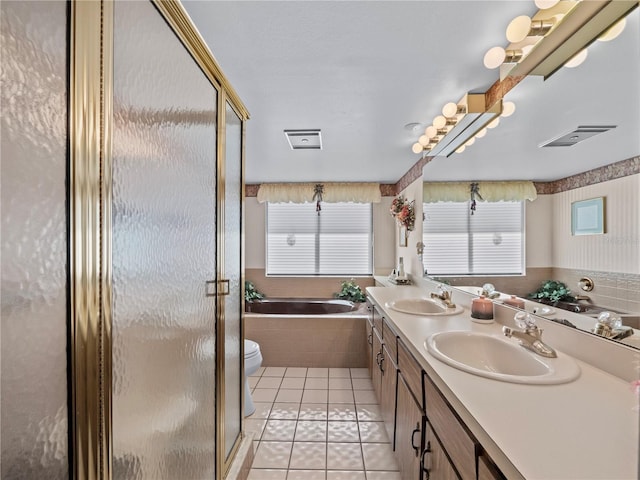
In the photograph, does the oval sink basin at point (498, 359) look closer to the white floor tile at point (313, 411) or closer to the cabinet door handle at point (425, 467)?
the cabinet door handle at point (425, 467)

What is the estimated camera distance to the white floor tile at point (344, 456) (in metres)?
1.87

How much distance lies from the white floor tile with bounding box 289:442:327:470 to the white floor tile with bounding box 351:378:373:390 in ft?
2.90

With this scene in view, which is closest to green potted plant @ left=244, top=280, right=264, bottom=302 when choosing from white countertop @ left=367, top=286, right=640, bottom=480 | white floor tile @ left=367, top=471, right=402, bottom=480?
white floor tile @ left=367, top=471, right=402, bottom=480

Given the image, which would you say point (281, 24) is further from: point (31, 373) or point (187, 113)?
point (31, 373)

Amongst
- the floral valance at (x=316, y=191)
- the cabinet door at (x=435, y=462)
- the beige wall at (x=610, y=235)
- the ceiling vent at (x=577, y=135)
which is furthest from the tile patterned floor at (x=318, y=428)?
the floral valance at (x=316, y=191)

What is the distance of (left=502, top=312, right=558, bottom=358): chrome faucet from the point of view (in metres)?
1.21

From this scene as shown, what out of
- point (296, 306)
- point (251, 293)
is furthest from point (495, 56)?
point (251, 293)

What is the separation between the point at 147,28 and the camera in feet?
2.63

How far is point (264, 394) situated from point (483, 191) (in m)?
2.46

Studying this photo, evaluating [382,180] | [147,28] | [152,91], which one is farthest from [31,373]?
[382,180]

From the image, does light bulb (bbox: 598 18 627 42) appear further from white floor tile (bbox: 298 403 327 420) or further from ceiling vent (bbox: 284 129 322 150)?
white floor tile (bbox: 298 403 327 420)

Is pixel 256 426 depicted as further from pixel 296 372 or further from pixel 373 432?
pixel 296 372

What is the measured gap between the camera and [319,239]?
4809mm

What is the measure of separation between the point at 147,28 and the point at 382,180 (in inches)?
155
